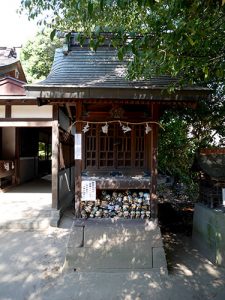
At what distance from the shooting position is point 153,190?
5621 mm

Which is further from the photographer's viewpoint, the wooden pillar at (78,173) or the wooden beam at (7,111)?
the wooden beam at (7,111)

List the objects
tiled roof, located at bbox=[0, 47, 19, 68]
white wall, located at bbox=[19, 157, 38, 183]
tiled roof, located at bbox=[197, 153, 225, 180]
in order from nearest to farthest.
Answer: tiled roof, located at bbox=[197, 153, 225, 180] → white wall, located at bbox=[19, 157, 38, 183] → tiled roof, located at bbox=[0, 47, 19, 68]

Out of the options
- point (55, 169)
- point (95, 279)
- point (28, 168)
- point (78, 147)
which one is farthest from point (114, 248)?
point (28, 168)

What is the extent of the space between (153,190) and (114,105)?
1.83m

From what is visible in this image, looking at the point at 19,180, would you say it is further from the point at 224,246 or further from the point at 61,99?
the point at 224,246

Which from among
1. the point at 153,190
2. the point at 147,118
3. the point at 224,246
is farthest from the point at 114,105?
the point at 224,246

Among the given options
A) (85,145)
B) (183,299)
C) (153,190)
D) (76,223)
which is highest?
(85,145)

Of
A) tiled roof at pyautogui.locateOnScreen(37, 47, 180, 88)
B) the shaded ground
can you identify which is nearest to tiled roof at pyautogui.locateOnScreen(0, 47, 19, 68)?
tiled roof at pyautogui.locateOnScreen(37, 47, 180, 88)

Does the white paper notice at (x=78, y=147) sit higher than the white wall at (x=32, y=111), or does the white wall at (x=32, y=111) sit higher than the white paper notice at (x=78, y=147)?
the white wall at (x=32, y=111)

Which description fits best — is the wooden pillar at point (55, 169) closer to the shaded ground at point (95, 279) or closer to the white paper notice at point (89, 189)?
the shaded ground at point (95, 279)

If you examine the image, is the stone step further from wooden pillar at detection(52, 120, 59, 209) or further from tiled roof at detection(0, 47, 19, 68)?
tiled roof at detection(0, 47, 19, 68)

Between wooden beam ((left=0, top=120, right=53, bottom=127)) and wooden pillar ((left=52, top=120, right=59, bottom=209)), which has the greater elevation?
wooden beam ((left=0, top=120, right=53, bottom=127))

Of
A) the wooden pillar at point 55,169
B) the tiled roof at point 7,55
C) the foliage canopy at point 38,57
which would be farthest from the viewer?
the foliage canopy at point 38,57

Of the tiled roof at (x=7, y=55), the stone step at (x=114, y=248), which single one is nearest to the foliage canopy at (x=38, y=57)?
the tiled roof at (x=7, y=55)
